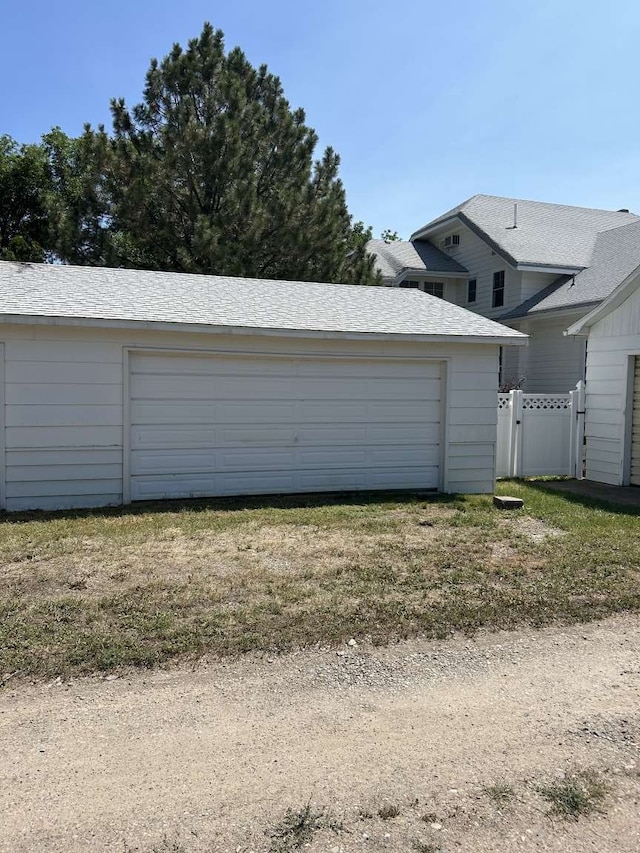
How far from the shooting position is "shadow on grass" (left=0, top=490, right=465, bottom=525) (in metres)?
8.25

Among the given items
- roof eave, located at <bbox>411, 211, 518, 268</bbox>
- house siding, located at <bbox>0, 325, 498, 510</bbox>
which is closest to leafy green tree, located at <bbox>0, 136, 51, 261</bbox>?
roof eave, located at <bbox>411, 211, 518, 268</bbox>

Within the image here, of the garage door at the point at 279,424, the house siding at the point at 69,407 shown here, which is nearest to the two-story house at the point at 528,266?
the garage door at the point at 279,424

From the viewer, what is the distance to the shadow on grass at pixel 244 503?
8.25 meters

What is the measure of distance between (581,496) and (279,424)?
15.9ft

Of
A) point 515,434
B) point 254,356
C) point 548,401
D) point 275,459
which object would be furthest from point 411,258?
point 275,459

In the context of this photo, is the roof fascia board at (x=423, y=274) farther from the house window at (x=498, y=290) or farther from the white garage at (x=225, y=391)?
the white garage at (x=225, y=391)

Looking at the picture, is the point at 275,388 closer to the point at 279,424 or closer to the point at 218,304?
the point at 279,424

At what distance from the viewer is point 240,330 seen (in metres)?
9.05

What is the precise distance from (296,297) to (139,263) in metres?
8.78

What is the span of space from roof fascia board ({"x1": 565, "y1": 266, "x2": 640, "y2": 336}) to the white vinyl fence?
3.39ft

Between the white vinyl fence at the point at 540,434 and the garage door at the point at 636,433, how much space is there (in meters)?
1.08

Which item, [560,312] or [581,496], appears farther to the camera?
[560,312]

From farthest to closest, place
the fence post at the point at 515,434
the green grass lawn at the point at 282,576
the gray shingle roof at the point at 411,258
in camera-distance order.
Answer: the gray shingle roof at the point at 411,258
the fence post at the point at 515,434
the green grass lawn at the point at 282,576

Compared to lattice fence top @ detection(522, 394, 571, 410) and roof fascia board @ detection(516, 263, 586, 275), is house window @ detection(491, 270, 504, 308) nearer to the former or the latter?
roof fascia board @ detection(516, 263, 586, 275)
